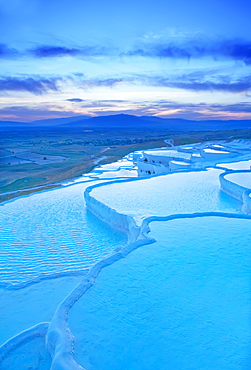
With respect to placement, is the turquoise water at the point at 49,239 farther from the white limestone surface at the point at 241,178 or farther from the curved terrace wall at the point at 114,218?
the white limestone surface at the point at 241,178

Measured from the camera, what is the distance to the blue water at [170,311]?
228 cm

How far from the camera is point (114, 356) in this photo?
229 centimetres

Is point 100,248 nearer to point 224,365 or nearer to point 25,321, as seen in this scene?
point 25,321

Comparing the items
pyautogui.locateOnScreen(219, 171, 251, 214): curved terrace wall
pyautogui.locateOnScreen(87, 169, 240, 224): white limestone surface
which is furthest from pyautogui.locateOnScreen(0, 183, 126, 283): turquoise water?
pyautogui.locateOnScreen(219, 171, 251, 214): curved terrace wall

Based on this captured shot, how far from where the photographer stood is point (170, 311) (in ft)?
9.02

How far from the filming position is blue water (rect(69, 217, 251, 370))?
2277 millimetres

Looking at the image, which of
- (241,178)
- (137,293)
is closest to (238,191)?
(241,178)

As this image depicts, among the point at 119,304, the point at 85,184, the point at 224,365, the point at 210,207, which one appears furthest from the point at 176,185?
the point at 224,365

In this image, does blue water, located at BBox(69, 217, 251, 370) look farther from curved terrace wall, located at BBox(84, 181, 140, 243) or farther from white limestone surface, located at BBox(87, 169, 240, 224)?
white limestone surface, located at BBox(87, 169, 240, 224)

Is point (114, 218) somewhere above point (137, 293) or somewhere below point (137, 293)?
below

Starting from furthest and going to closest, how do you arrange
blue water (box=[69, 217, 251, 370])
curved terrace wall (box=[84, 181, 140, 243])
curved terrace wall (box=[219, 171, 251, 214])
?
curved terrace wall (box=[219, 171, 251, 214])
curved terrace wall (box=[84, 181, 140, 243])
blue water (box=[69, 217, 251, 370])

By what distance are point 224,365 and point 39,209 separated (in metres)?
6.32

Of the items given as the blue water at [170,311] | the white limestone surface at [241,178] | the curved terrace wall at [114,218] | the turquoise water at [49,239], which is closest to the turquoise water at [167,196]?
the curved terrace wall at [114,218]

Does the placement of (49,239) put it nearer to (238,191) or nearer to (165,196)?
(165,196)
